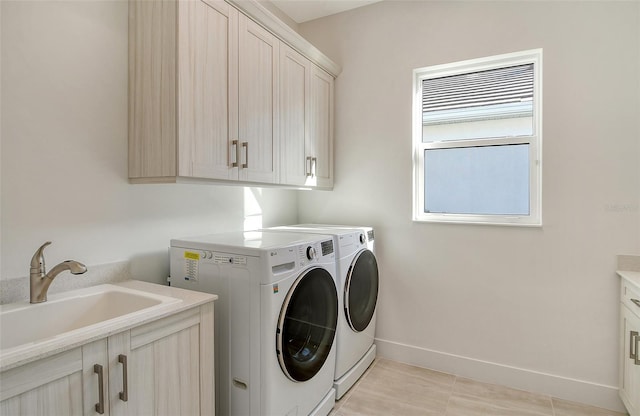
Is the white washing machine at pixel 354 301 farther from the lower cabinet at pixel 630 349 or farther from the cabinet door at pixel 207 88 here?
the lower cabinet at pixel 630 349

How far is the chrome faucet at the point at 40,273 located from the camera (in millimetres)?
1273

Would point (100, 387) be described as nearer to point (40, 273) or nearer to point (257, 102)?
point (40, 273)

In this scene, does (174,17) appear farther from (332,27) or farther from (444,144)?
(444,144)

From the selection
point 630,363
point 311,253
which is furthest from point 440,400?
point 311,253

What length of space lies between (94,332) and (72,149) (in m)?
0.89

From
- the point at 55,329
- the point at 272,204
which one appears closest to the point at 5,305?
the point at 55,329

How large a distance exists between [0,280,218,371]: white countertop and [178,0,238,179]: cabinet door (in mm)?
548

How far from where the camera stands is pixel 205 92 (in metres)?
1.61

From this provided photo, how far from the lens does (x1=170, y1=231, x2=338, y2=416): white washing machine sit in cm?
151

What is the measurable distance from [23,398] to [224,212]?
1.47 metres

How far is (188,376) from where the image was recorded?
4.43 ft

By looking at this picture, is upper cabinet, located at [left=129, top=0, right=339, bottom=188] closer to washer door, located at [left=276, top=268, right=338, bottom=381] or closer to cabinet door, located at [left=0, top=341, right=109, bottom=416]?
washer door, located at [left=276, top=268, right=338, bottom=381]

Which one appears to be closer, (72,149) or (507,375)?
(72,149)

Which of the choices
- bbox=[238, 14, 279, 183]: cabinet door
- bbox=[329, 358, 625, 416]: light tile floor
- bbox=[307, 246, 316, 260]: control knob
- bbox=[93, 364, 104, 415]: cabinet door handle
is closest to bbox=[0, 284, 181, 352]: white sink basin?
bbox=[93, 364, 104, 415]: cabinet door handle
